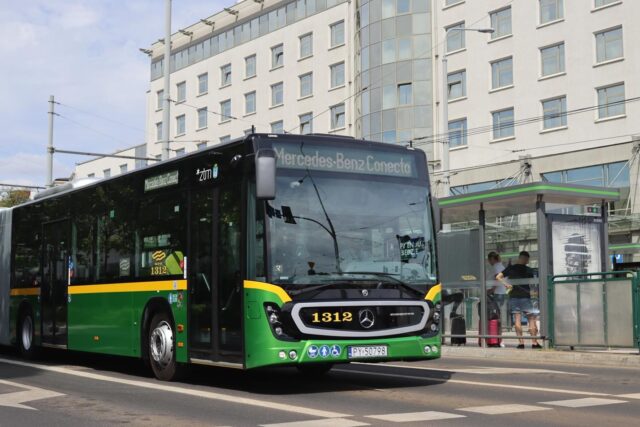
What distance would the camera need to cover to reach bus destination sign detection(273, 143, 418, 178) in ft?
36.6

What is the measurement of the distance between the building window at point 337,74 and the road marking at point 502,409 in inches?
1896

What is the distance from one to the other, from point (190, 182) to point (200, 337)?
204 cm

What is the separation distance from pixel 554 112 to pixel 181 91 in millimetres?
34879

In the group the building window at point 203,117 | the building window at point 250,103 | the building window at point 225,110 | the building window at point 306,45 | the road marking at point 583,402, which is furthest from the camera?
the building window at point 203,117

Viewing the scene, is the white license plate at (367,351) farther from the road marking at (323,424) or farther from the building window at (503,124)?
the building window at (503,124)

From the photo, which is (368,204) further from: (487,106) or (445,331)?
(487,106)

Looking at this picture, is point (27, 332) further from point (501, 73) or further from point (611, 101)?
point (501, 73)

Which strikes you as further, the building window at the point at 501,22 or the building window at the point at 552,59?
the building window at the point at 501,22

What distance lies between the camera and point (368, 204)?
37.2 feet

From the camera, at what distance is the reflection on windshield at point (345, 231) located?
35.3 feet

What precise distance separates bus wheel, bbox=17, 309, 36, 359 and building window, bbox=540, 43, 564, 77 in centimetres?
3257

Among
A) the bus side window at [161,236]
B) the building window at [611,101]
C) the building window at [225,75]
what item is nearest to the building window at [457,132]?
the building window at [611,101]

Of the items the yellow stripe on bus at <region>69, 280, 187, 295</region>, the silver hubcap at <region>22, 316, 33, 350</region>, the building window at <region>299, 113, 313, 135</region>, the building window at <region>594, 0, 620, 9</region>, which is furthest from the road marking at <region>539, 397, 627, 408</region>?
the building window at <region>299, 113, 313, 135</region>

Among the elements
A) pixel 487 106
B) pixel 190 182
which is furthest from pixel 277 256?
pixel 487 106
